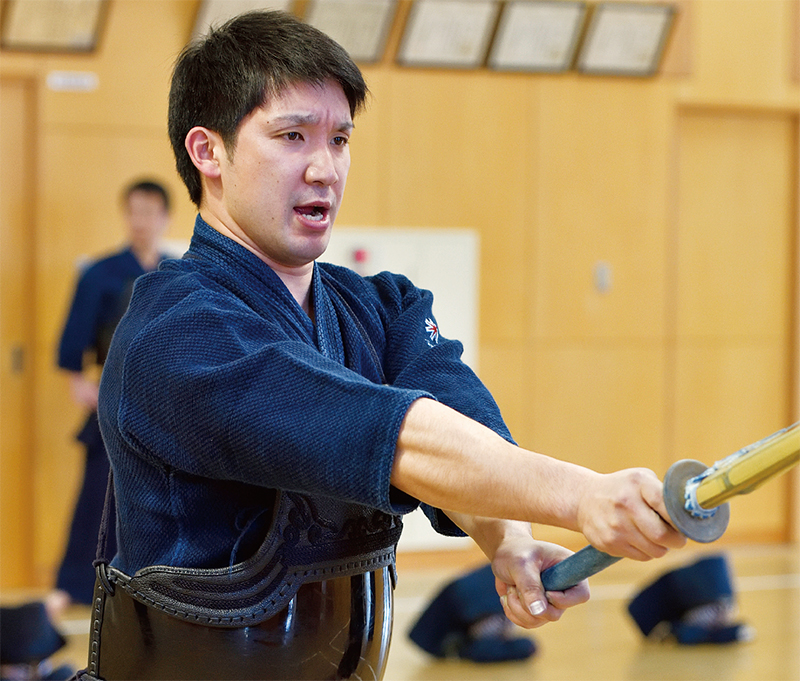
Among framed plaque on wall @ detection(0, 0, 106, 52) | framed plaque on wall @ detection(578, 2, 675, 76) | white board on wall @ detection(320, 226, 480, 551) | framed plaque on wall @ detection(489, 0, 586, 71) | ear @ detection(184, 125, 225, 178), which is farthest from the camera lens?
framed plaque on wall @ detection(578, 2, 675, 76)

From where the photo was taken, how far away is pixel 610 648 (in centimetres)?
404

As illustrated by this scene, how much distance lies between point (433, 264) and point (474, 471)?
429cm

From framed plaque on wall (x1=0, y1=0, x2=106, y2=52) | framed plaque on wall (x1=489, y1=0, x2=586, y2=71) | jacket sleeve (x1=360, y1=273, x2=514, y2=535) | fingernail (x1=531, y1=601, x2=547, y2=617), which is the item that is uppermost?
framed plaque on wall (x1=489, y1=0, x2=586, y2=71)

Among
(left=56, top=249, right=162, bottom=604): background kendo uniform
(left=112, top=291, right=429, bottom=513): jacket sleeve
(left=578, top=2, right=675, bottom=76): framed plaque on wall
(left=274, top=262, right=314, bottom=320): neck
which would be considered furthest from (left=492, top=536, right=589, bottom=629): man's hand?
(left=578, top=2, right=675, bottom=76): framed plaque on wall

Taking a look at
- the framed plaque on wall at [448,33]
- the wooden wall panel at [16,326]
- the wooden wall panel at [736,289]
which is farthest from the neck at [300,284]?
the wooden wall panel at [736,289]

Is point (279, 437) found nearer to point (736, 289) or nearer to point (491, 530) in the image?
point (491, 530)

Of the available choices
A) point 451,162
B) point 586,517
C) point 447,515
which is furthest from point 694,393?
point 586,517

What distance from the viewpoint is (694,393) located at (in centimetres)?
586

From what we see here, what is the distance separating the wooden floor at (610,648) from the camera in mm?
3734

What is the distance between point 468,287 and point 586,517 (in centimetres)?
440

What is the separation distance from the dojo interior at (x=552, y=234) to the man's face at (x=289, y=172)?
3257 millimetres

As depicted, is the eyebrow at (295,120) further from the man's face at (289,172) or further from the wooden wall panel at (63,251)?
the wooden wall panel at (63,251)

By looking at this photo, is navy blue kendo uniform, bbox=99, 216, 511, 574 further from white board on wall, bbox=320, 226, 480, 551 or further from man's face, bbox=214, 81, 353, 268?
white board on wall, bbox=320, 226, 480, 551

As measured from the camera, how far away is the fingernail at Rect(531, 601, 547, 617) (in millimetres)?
1172
